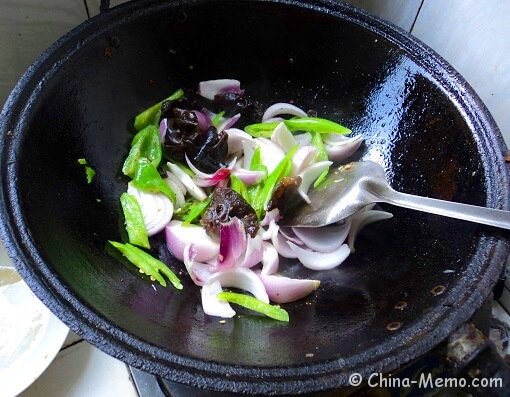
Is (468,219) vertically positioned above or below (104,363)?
above

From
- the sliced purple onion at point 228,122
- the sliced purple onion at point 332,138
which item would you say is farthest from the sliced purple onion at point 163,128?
the sliced purple onion at point 332,138

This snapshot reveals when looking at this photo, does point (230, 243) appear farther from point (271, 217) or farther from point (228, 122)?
point (228, 122)

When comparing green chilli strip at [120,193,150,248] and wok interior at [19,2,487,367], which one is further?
green chilli strip at [120,193,150,248]

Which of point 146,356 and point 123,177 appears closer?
point 146,356

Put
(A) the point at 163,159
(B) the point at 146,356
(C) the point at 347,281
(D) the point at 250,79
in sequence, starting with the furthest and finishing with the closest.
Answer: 1. (D) the point at 250,79
2. (A) the point at 163,159
3. (C) the point at 347,281
4. (B) the point at 146,356

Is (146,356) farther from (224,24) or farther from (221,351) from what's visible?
(224,24)

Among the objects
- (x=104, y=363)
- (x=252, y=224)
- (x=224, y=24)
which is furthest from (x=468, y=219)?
(x=104, y=363)

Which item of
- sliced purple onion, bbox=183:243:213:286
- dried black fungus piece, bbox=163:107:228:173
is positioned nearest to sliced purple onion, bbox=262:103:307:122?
dried black fungus piece, bbox=163:107:228:173

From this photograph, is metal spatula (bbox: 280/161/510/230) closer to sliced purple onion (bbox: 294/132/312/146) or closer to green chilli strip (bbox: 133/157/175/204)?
sliced purple onion (bbox: 294/132/312/146)
